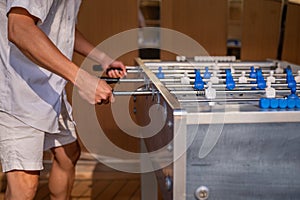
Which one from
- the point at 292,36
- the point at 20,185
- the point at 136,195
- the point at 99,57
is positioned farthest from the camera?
the point at 292,36

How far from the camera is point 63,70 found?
4.63ft

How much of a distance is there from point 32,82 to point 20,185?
1.32 ft

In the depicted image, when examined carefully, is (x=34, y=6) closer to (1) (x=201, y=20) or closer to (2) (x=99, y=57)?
(2) (x=99, y=57)

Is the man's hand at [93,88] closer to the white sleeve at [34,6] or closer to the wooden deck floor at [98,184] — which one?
the white sleeve at [34,6]

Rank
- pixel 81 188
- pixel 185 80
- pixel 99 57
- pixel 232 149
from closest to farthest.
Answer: pixel 232 149
pixel 185 80
pixel 99 57
pixel 81 188

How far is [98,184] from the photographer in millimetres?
3178

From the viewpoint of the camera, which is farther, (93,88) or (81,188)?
(81,188)

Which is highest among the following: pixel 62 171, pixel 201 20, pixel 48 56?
pixel 201 20

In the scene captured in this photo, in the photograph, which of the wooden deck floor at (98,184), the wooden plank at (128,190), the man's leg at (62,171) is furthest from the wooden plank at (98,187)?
the man's leg at (62,171)

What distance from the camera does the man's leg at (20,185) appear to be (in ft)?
5.52

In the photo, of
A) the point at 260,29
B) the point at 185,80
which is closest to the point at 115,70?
the point at 185,80

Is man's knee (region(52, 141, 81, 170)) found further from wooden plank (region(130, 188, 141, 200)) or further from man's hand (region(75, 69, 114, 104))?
wooden plank (region(130, 188, 141, 200))

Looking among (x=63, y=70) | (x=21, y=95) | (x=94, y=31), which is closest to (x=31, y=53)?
(x=63, y=70)

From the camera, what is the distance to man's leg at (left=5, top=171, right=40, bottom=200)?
1682 millimetres
